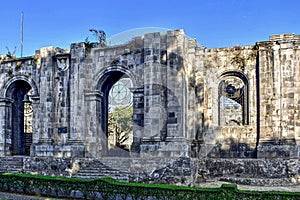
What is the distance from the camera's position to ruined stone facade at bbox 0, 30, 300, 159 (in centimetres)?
1470

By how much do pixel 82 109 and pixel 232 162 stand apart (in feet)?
23.9

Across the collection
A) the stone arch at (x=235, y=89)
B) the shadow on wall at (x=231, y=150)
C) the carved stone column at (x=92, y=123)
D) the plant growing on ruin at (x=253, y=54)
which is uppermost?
the plant growing on ruin at (x=253, y=54)

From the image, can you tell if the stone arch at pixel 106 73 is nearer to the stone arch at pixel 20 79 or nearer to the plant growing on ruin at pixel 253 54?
the stone arch at pixel 20 79

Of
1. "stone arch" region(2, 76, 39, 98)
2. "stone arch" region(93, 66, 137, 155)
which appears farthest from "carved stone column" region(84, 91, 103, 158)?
"stone arch" region(2, 76, 39, 98)

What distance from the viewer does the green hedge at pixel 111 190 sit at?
9.75 m

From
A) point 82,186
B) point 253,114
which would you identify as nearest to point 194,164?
point 253,114

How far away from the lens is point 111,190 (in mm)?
10703

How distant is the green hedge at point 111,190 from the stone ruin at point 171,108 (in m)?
3.06

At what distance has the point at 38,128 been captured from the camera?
17.4m

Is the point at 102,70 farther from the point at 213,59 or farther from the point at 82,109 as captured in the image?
the point at 213,59

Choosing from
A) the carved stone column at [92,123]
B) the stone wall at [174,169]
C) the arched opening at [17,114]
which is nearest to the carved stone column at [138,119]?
the stone wall at [174,169]

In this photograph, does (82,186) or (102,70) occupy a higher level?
(102,70)

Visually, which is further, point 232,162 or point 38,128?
point 38,128

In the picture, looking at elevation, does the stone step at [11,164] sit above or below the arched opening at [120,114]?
below
